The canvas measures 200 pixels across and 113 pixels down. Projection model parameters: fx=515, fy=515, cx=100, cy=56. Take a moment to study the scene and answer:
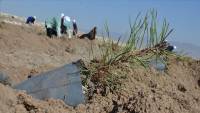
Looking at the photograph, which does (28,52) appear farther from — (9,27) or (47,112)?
(47,112)

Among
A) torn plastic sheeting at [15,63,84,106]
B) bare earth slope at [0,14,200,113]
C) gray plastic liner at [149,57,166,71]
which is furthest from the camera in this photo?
gray plastic liner at [149,57,166,71]

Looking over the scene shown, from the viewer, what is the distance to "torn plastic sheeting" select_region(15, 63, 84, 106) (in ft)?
11.7

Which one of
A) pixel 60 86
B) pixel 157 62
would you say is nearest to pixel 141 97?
pixel 60 86

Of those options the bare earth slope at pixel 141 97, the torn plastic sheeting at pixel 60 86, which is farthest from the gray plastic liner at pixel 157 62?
the torn plastic sheeting at pixel 60 86

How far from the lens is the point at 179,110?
365 cm

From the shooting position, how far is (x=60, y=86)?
3.65m

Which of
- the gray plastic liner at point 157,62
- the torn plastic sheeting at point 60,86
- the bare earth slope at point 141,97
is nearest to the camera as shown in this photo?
the bare earth slope at point 141,97

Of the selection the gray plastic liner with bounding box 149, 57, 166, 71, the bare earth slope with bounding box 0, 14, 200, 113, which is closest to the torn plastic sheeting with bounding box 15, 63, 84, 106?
the bare earth slope with bounding box 0, 14, 200, 113

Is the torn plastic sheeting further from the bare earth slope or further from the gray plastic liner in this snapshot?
the gray plastic liner

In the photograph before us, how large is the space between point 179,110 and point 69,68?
2.82 ft

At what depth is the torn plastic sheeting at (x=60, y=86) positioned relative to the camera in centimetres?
356

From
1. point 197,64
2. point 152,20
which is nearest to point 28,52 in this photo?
point 197,64

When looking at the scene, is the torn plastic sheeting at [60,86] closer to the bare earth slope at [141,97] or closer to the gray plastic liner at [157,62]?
the bare earth slope at [141,97]

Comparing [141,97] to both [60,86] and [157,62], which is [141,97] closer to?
[60,86]
